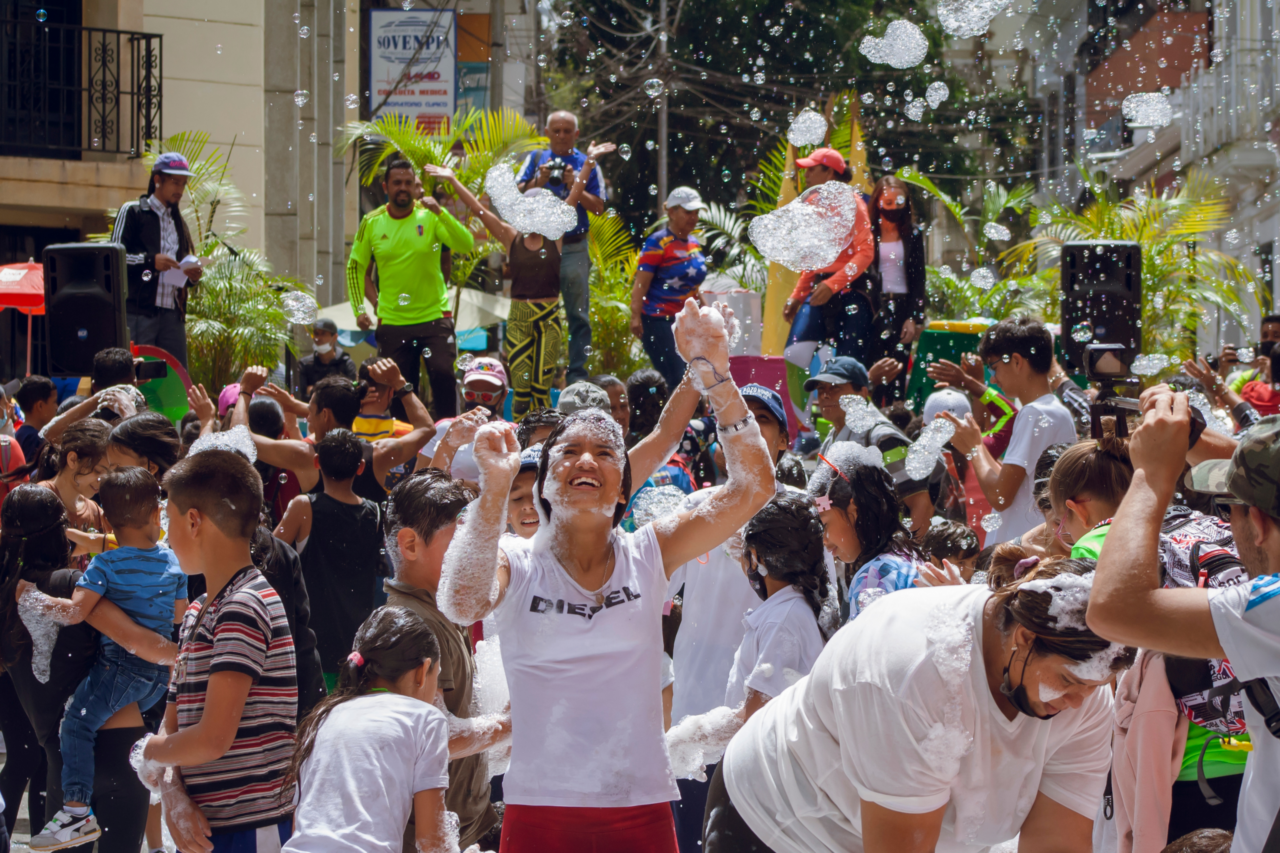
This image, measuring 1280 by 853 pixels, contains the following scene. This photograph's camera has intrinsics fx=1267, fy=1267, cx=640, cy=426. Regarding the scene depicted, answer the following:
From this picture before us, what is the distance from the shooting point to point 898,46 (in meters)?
20.8

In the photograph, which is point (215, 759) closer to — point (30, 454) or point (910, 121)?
point (30, 454)

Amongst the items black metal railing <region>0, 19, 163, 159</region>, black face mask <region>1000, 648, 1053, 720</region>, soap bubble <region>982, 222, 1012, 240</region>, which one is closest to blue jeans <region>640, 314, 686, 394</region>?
black face mask <region>1000, 648, 1053, 720</region>

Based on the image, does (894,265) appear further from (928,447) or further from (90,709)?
(90,709)

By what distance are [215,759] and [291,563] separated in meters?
1.11

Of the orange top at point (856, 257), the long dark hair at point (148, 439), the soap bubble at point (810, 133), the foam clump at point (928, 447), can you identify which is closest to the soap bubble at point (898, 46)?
the soap bubble at point (810, 133)

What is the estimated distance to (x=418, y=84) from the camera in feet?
60.2

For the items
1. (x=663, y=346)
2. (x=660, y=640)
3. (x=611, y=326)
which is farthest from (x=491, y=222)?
(x=660, y=640)

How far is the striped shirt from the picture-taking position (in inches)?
112

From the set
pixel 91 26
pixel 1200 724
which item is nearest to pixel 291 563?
pixel 1200 724

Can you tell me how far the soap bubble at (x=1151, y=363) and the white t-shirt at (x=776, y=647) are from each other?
28.6ft

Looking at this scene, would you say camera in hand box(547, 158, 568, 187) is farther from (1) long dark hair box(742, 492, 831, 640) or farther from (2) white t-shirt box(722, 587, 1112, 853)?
(2) white t-shirt box(722, 587, 1112, 853)

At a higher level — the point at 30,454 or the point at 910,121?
the point at 910,121

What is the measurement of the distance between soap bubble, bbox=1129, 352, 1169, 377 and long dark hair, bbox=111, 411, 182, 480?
28.7ft

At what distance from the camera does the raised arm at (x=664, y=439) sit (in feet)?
10.3
